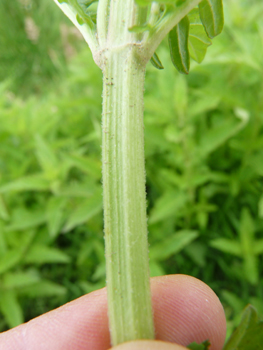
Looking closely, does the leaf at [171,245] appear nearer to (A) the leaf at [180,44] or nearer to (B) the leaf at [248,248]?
(B) the leaf at [248,248]

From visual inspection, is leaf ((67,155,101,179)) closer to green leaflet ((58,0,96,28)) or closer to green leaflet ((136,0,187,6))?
green leaflet ((58,0,96,28))

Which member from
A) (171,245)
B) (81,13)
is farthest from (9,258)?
(81,13)

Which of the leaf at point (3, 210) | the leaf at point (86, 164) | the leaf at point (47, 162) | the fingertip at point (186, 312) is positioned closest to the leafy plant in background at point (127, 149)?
the fingertip at point (186, 312)

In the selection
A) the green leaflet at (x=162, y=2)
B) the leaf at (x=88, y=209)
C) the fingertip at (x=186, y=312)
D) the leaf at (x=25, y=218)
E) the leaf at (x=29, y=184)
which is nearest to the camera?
the green leaflet at (x=162, y=2)

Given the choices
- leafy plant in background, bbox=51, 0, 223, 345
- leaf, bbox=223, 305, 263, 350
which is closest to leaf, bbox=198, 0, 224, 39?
leafy plant in background, bbox=51, 0, 223, 345

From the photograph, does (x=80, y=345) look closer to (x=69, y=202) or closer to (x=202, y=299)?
(x=202, y=299)

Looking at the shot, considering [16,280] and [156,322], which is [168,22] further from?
[16,280]

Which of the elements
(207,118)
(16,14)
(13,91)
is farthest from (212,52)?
(16,14)
